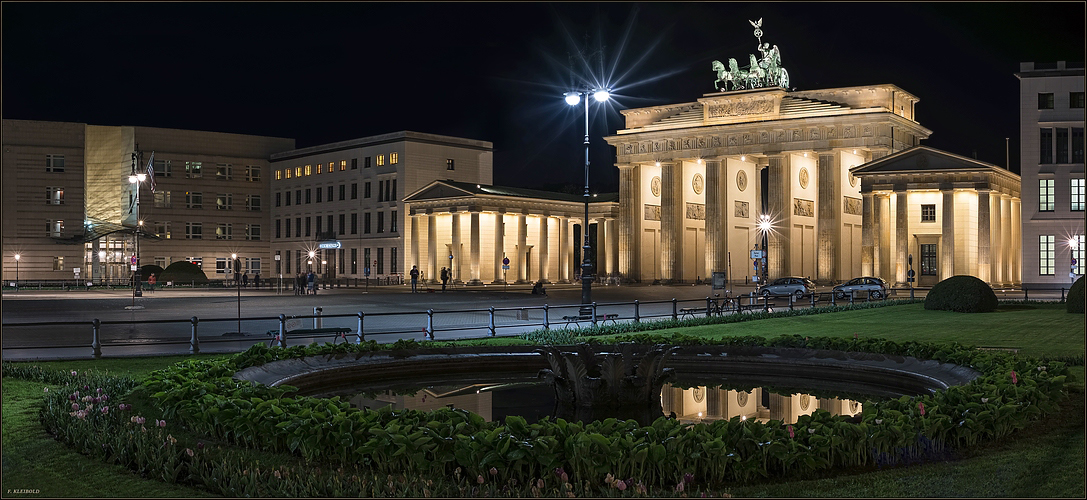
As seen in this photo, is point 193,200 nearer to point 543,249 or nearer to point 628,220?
point 543,249

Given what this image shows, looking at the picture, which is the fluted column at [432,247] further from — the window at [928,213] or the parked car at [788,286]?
the window at [928,213]

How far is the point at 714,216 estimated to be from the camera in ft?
268

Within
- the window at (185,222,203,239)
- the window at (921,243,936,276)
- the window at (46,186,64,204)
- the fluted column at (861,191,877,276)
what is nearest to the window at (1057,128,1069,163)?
the window at (921,243,936,276)

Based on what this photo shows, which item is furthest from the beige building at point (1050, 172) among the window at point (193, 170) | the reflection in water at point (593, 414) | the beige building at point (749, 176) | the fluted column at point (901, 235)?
the window at point (193, 170)

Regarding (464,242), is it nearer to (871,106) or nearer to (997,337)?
(871,106)

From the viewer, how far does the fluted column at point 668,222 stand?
83394 mm

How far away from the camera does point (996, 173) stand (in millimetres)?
63062

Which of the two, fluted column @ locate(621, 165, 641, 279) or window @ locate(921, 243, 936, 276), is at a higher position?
fluted column @ locate(621, 165, 641, 279)

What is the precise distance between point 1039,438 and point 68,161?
102 m

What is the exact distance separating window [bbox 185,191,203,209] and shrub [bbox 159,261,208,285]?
22.8 meters

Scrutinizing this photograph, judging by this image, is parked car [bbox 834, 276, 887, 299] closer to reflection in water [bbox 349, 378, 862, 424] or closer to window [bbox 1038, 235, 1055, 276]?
window [bbox 1038, 235, 1055, 276]

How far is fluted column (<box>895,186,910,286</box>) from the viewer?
6469 centimetres

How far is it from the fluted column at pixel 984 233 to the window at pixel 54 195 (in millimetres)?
85619

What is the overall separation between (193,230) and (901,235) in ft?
249
